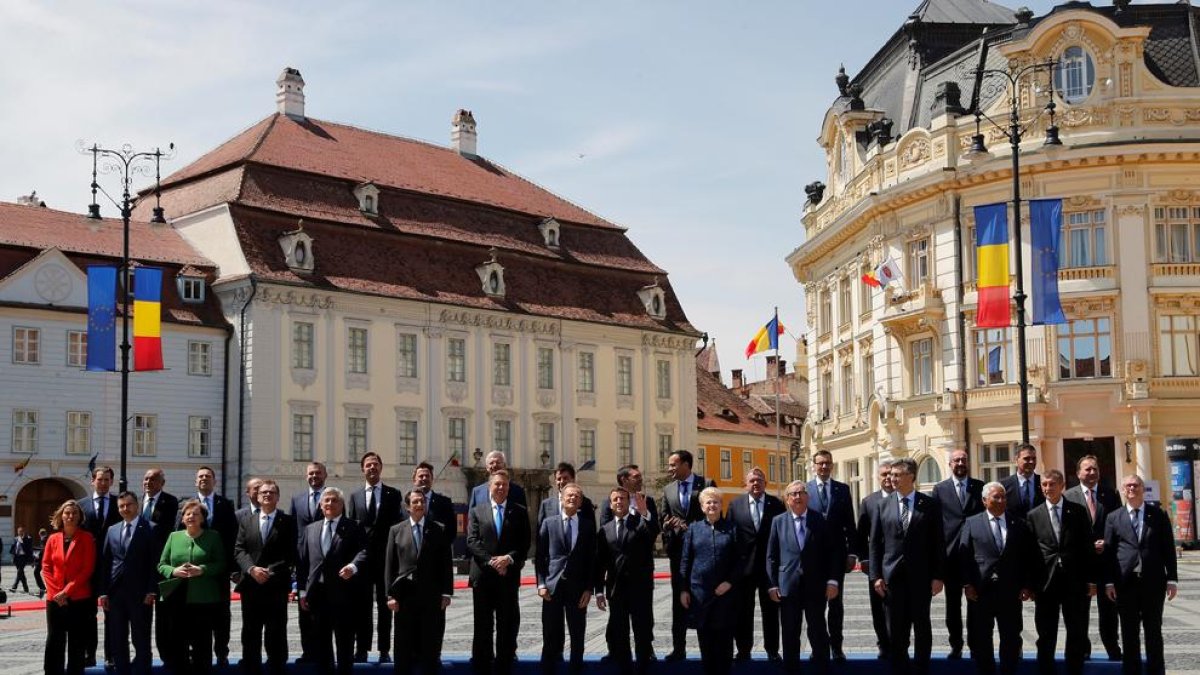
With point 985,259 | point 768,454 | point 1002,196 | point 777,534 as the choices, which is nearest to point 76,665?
point 777,534

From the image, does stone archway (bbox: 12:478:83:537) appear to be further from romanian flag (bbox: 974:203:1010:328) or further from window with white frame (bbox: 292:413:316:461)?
romanian flag (bbox: 974:203:1010:328)

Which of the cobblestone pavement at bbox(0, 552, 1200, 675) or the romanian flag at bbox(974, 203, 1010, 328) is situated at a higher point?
the romanian flag at bbox(974, 203, 1010, 328)

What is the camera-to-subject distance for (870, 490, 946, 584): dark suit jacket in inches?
565

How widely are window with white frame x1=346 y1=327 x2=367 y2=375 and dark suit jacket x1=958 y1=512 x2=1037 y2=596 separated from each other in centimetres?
3832

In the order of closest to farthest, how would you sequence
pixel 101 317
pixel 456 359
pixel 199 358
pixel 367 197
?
pixel 101 317 < pixel 199 358 < pixel 367 197 < pixel 456 359

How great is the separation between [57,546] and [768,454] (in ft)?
198

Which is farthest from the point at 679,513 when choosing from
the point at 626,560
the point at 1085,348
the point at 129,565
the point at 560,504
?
the point at 1085,348

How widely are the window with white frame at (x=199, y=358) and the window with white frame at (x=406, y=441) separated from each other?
661 cm

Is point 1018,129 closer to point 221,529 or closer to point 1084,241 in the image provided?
point 1084,241

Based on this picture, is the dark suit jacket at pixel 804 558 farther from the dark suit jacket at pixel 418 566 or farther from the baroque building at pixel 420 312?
the baroque building at pixel 420 312

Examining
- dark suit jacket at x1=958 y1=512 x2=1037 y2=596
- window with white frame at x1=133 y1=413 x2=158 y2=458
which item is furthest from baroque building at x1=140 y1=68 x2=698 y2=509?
dark suit jacket at x1=958 y1=512 x2=1037 y2=596

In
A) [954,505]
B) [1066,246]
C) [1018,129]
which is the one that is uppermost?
[1018,129]

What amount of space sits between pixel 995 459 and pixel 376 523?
2817 cm

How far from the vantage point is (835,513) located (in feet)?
50.6
